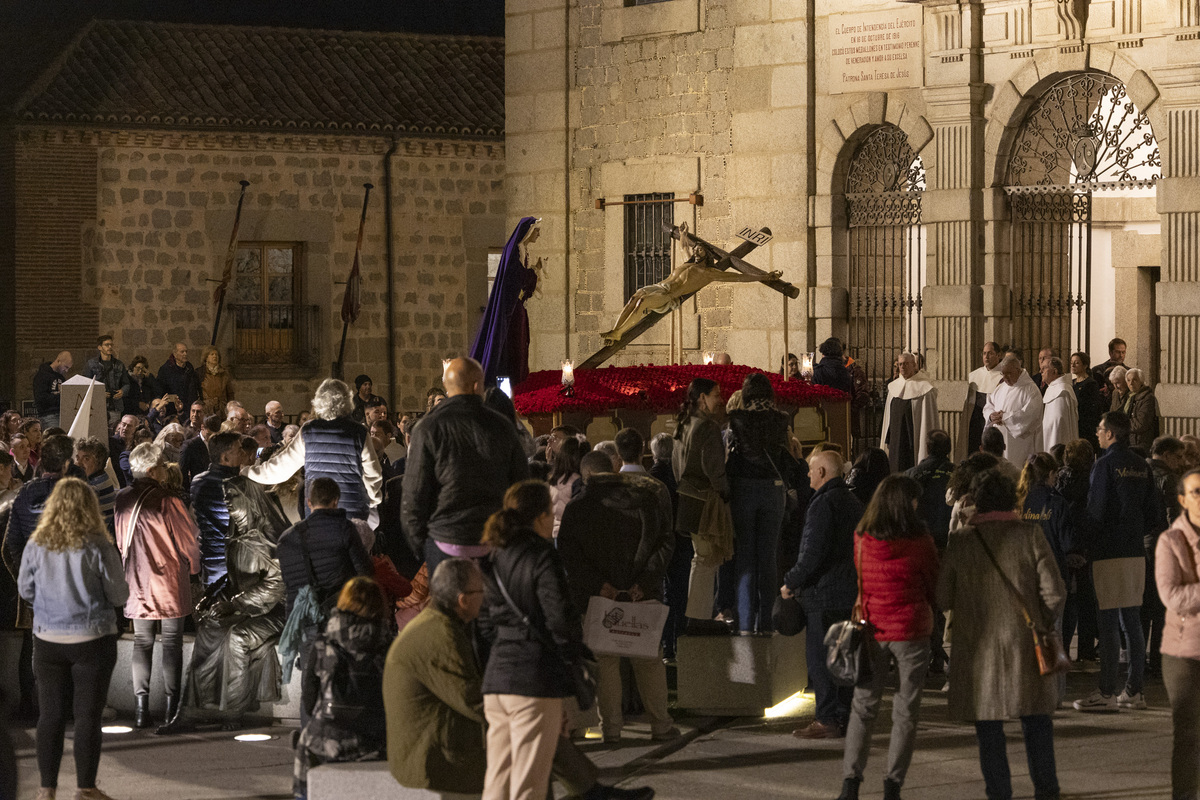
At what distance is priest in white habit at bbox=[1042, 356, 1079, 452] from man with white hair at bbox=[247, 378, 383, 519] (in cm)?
776

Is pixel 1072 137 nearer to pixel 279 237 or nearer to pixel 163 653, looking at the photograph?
pixel 163 653

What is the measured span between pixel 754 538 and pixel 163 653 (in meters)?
3.43

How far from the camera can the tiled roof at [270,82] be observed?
28906 millimetres

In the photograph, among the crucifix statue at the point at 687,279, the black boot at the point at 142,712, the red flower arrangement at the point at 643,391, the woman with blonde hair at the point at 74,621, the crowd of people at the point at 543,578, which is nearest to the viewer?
the crowd of people at the point at 543,578

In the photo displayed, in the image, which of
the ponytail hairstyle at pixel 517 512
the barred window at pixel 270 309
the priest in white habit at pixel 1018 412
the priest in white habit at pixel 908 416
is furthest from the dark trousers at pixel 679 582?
the barred window at pixel 270 309

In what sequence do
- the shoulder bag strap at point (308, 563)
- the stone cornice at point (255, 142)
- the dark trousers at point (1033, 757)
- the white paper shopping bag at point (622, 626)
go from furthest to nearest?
the stone cornice at point (255, 142) → the white paper shopping bag at point (622, 626) → the shoulder bag strap at point (308, 563) → the dark trousers at point (1033, 757)

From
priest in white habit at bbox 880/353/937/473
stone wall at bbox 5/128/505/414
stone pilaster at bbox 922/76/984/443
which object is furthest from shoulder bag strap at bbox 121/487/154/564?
stone wall at bbox 5/128/505/414

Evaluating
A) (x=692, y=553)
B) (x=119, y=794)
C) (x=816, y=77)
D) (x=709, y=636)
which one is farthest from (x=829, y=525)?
(x=816, y=77)

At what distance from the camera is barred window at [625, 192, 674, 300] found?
858 inches

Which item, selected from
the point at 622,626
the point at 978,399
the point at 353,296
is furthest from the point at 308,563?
the point at 353,296

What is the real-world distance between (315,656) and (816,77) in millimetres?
13511

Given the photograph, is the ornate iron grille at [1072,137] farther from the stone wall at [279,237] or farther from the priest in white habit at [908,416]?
the stone wall at [279,237]

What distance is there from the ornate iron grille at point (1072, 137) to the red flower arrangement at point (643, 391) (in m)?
3.82

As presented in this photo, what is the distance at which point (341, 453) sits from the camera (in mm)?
10273
